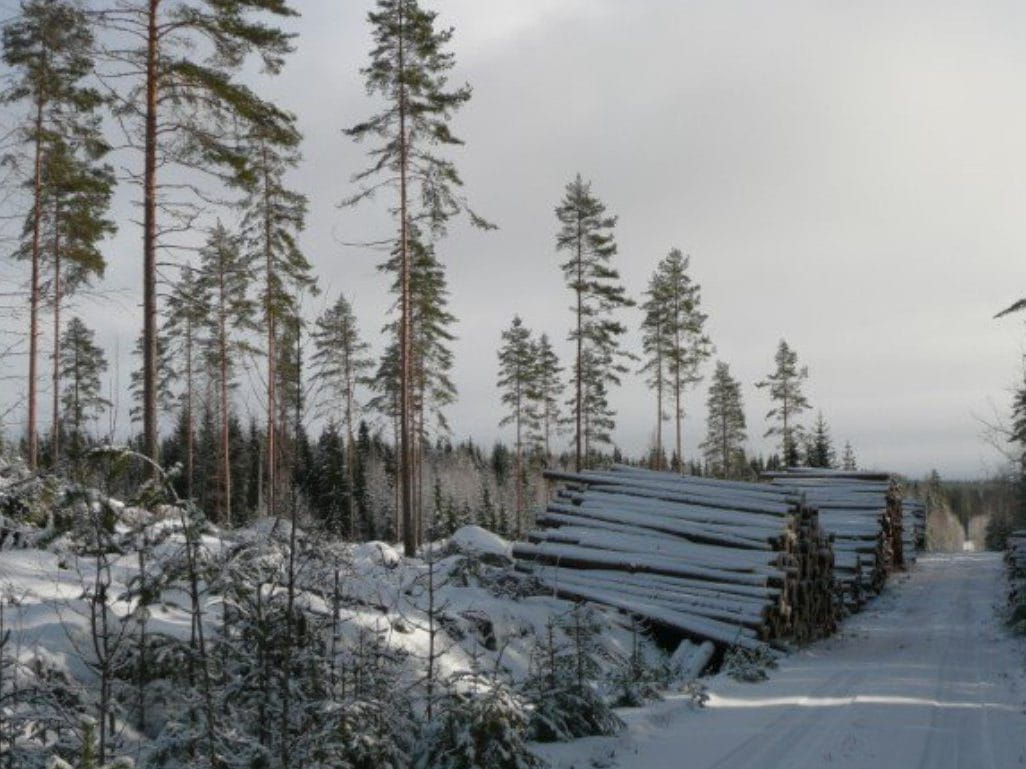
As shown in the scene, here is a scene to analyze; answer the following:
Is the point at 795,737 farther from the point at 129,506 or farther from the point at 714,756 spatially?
the point at 129,506

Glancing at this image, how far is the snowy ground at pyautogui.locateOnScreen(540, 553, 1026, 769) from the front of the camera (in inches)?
275

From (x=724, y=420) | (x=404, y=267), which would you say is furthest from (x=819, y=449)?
(x=404, y=267)

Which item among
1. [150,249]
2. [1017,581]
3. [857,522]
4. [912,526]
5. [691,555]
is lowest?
[1017,581]

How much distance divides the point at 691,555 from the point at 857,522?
11988mm

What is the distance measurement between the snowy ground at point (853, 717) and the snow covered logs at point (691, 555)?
107 cm

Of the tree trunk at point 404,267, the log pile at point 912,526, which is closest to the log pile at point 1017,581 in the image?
the log pile at point 912,526

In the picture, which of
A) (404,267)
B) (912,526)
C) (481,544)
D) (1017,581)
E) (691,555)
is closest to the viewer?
(691,555)

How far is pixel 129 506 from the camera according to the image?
5.43 metres

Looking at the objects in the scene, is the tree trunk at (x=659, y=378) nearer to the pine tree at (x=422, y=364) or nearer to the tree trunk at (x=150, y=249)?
the pine tree at (x=422, y=364)

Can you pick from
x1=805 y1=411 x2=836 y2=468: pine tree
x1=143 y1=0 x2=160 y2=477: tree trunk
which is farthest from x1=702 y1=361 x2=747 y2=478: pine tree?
x1=143 y1=0 x2=160 y2=477: tree trunk

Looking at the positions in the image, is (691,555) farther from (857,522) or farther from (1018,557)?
(1018,557)

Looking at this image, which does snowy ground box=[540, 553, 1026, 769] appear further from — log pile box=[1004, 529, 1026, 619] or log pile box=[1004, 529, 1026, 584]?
log pile box=[1004, 529, 1026, 584]

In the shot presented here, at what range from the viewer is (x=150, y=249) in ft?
42.5

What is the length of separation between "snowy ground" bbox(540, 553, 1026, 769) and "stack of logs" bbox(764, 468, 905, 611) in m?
5.33
